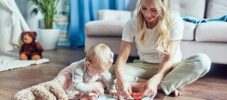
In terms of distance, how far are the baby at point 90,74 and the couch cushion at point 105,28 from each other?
66cm

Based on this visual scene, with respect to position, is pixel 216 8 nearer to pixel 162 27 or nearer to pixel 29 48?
pixel 162 27

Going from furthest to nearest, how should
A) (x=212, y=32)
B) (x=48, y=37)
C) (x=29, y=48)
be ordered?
(x=48, y=37) → (x=29, y=48) → (x=212, y=32)

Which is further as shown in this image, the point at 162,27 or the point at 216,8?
the point at 216,8

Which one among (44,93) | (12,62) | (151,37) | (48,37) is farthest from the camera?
(48,37)

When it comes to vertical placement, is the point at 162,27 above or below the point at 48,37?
above

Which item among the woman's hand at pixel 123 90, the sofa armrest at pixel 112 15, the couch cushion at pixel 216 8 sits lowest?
the woman's hand at pixel 123 90

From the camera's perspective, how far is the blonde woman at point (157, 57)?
149cm

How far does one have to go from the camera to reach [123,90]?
145 cm

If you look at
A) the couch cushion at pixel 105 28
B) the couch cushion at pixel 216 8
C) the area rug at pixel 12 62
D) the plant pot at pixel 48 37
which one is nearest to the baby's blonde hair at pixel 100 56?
the couch cushion at pixel 105 28

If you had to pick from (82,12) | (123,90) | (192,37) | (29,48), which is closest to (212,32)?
(192,37)

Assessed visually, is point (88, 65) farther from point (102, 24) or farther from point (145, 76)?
point (102, 24)

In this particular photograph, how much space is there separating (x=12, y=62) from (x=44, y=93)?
118cm

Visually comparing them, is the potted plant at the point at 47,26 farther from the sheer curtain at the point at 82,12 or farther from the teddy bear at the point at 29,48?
the teddy bear at the point at 29,48

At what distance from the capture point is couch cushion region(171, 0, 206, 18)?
2.65 meters
